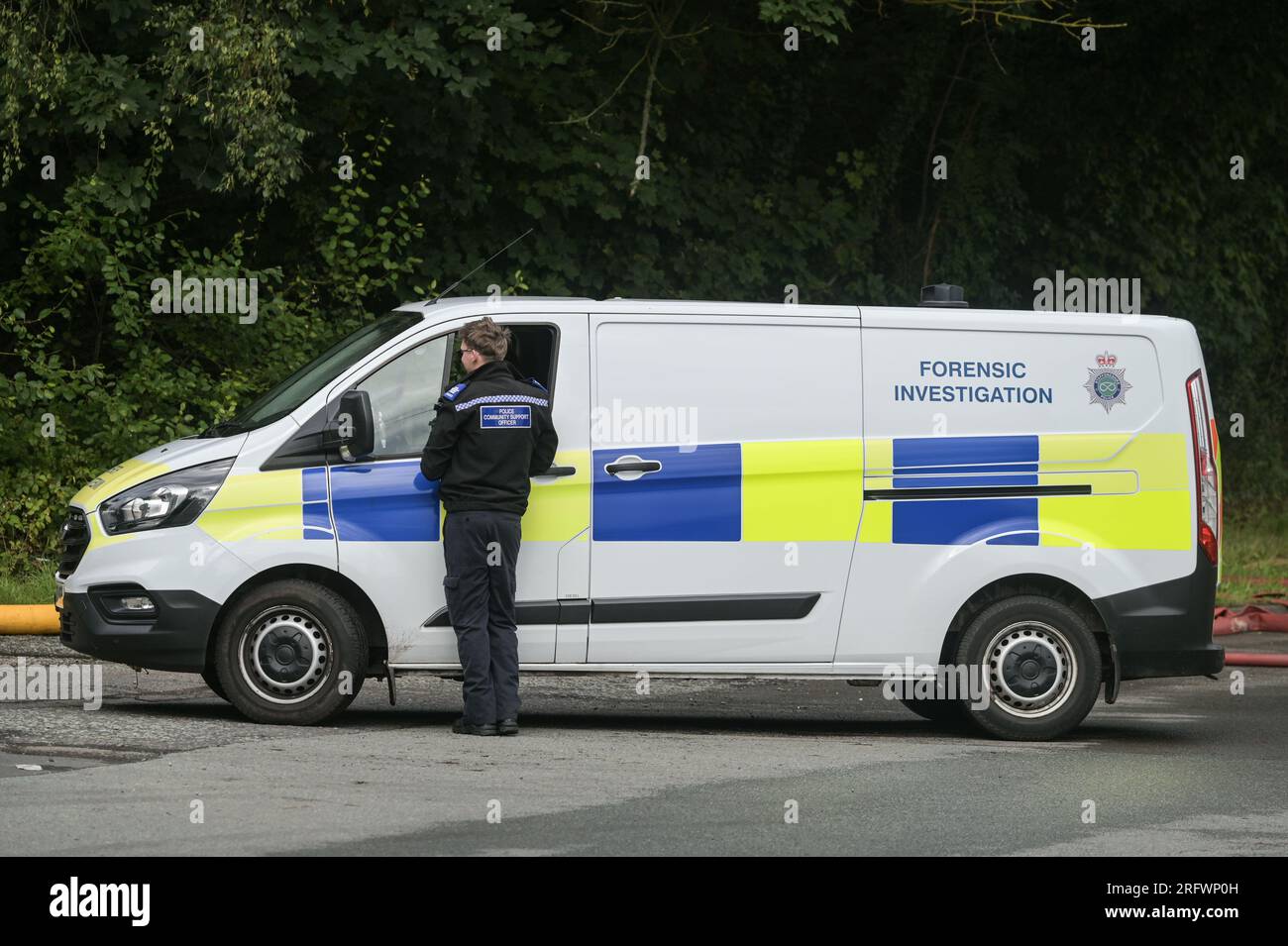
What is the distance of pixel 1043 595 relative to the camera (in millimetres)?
9539

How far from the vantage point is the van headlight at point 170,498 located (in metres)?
8.83

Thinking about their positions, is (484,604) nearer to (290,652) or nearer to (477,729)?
(477,729)

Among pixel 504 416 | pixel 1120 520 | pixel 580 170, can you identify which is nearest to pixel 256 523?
pixel 504 416

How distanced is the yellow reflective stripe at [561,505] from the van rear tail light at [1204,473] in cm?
308

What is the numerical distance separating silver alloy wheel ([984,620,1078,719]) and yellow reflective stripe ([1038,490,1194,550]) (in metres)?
0.47

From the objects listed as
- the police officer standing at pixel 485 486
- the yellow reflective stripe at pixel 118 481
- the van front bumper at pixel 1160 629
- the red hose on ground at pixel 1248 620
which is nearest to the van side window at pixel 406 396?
the police officer standing at pixel 485 486

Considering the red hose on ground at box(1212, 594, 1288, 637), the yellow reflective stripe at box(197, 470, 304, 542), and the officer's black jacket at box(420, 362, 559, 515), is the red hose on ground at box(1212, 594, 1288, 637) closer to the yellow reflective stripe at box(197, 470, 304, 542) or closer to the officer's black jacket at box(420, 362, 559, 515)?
the officer's black jacket at box(420, 362, 559, 515)

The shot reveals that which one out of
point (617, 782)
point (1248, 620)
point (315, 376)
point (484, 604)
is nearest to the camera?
point (617, 782)

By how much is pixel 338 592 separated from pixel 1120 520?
152 inches

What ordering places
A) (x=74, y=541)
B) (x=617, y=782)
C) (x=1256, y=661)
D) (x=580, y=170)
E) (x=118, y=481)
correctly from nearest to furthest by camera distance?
(x=617, y=782), (x=118, y=481), (x=74, y=541), (x=1256, y=661), (x=580, y=170)

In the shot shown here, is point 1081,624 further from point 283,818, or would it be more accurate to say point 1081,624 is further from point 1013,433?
point 283,818

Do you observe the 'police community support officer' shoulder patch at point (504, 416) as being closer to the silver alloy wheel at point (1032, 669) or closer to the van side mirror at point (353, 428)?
the van side mirror at point (353, 428)

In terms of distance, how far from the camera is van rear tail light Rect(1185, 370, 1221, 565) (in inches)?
376

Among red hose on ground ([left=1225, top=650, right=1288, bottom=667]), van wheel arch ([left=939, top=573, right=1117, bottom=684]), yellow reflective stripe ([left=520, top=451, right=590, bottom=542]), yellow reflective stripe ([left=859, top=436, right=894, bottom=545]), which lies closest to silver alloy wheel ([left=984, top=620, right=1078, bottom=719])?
van wheel arch ([left=939, top=573, right=1117, bottom=684])
